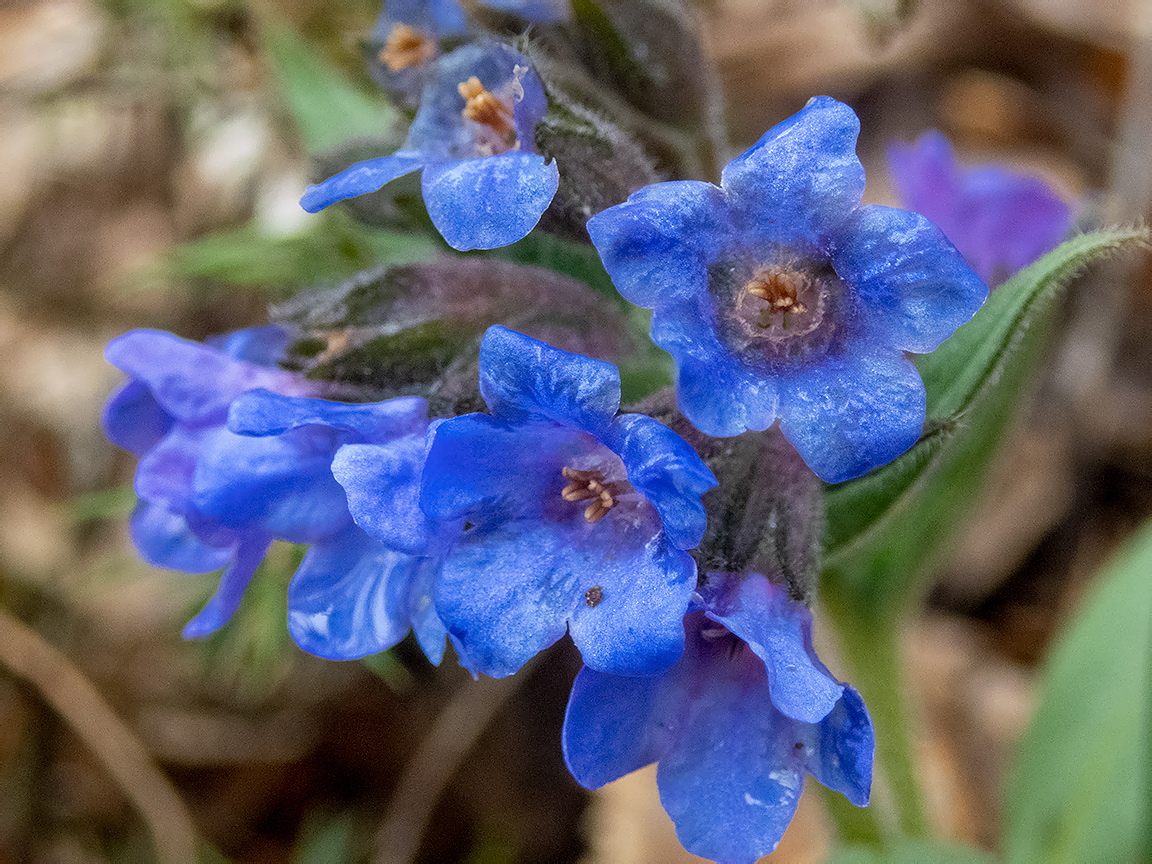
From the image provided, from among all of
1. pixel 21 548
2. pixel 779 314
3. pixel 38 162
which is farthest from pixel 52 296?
pixel 779 314

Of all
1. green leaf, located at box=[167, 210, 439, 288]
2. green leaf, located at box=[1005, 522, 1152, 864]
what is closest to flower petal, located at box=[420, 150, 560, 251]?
green leaf, located at box=[167, 210, 439, 288]

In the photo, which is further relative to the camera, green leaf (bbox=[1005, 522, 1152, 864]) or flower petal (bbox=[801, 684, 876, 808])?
green leaf (bbox=[1005, 522, 1152, 864])

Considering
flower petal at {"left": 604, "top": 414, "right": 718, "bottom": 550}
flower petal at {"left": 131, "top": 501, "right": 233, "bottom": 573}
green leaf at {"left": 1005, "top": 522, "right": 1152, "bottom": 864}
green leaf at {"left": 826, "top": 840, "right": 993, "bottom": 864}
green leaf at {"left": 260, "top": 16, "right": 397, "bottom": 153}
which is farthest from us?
green leaf at {"left": 260, "top": 16, "right": 397, "bottom": 153}

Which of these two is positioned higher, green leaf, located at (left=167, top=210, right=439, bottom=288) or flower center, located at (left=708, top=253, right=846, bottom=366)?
flower center, located at (left=708, top=253, right=846, bottom=366)

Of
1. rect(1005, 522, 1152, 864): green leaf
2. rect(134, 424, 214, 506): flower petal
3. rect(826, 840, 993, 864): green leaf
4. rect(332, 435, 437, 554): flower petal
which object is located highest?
rect(332, 435, 437, 554): flower petal

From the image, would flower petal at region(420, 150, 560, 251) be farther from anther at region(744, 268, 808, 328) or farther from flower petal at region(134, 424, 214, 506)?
flower petal at region(134, 424, 214, 506)

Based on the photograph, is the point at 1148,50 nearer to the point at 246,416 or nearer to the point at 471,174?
the point at 471,174

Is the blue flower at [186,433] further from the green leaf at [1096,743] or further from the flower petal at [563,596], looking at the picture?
the green leaf at [1096,743]
